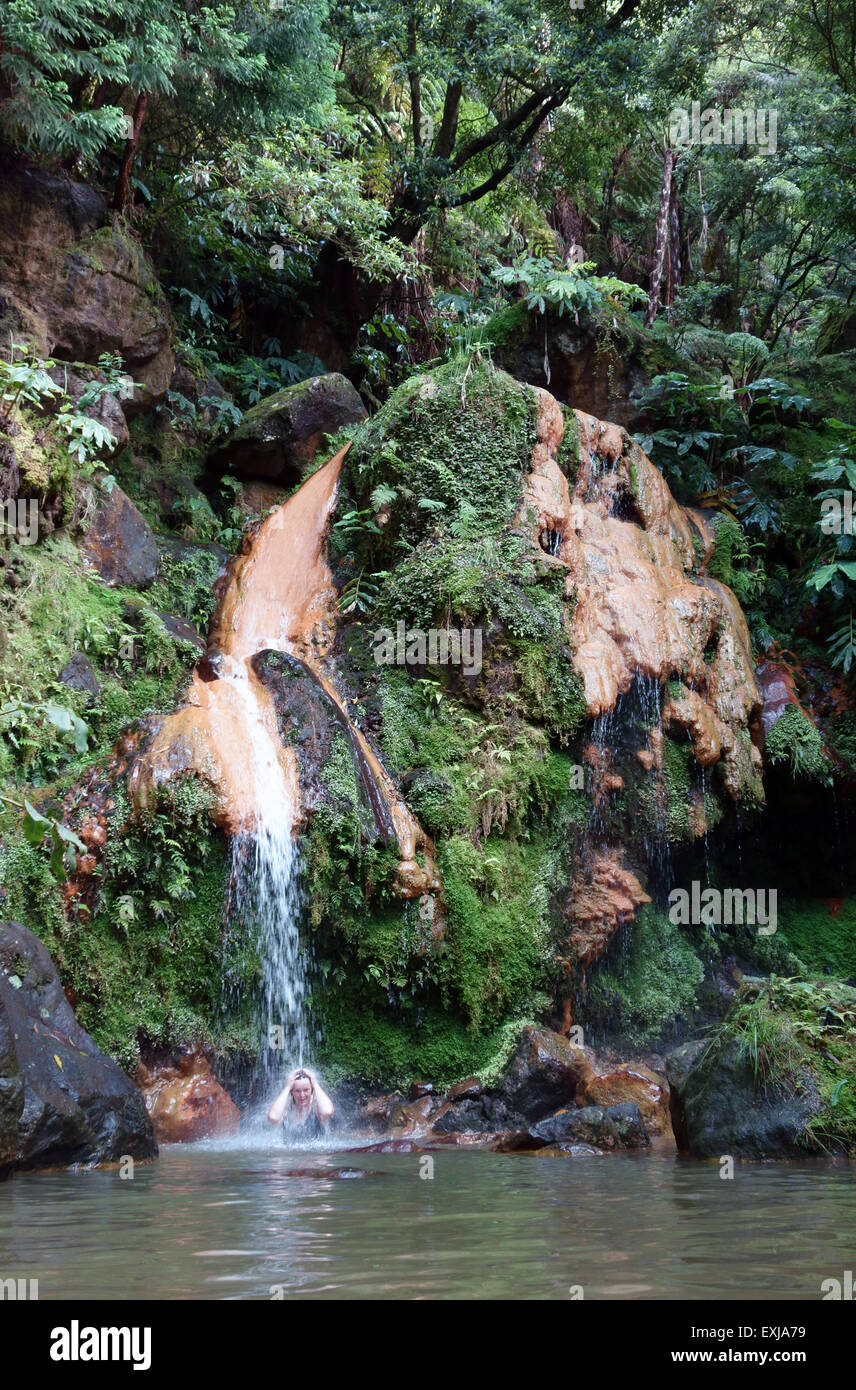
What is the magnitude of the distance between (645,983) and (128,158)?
10.9 metres

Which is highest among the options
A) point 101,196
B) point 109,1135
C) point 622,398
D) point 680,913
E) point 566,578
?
point 101,196

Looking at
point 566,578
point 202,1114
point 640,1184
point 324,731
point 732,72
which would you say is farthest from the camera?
point 732,72

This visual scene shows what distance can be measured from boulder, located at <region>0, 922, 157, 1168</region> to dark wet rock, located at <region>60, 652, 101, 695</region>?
3325 millimetres

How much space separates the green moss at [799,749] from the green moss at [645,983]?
93.6 inches

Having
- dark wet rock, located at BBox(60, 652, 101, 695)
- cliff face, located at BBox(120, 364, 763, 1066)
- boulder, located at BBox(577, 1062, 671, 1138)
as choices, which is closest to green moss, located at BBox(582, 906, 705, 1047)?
cliff face, located at BBox(120, 364, 763, 1066)

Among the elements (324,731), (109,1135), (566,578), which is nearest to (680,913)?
(566,578)

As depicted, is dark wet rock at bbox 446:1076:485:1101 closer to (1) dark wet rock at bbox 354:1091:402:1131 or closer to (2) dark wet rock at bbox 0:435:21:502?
(1) dark wet rock at bbox 354:1091:402:1131

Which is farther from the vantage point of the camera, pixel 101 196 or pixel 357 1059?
pixel 101 196

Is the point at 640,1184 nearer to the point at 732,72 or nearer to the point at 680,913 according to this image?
the point at 680,913

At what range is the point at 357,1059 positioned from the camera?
8.23 m

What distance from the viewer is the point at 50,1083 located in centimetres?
577

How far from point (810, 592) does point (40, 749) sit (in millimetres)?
9368

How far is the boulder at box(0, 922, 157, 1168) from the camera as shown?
5484 mm

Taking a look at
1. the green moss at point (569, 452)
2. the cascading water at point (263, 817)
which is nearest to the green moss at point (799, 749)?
the green moss at point (569, 452)
